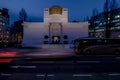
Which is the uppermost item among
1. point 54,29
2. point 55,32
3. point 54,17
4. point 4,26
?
point 4,26

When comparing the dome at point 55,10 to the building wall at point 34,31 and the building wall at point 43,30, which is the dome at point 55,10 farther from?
the building wall at point 34,31

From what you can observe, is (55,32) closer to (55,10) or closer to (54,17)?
(54,17)

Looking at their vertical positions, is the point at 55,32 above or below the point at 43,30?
below

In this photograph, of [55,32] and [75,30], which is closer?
[55,32]

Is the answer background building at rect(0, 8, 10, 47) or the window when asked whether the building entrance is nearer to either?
the window

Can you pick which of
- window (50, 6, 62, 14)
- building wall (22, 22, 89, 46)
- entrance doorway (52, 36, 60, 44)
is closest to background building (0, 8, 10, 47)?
building wall (22, 22, 89, 46)

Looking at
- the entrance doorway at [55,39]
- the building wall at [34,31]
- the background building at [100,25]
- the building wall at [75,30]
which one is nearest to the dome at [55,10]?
the building wall at [75,30]

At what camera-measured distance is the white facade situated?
210 feet

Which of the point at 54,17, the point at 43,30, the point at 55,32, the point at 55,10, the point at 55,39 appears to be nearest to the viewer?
the point at 55,39

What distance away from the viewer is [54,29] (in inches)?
2544

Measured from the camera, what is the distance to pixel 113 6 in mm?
64250

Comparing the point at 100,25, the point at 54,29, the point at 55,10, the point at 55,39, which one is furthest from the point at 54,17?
the point at 100,25

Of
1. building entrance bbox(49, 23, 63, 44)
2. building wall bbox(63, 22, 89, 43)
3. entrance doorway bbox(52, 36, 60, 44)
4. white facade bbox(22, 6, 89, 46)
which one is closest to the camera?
entrance doorway bbox(52, 36, 60, 44)

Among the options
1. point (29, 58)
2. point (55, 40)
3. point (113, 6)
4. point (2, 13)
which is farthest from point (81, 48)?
point (2, 13)
